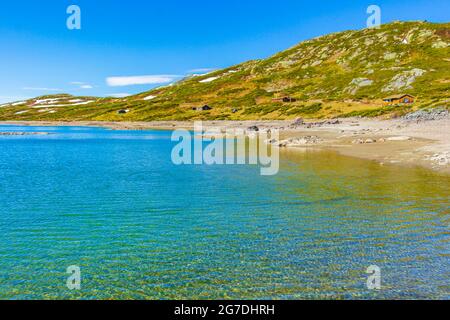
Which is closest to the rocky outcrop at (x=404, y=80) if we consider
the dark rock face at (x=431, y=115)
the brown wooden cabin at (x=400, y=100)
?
the brown wooden cabin at (x=400, y=100)

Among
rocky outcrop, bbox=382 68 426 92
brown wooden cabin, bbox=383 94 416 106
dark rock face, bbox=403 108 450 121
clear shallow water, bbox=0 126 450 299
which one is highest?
rocky outcrop, bbox=382 68 426 92

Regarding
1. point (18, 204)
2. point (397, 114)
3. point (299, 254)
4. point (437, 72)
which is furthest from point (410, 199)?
point (437, 72)

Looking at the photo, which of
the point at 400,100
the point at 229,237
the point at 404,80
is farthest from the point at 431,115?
the point at 404,80

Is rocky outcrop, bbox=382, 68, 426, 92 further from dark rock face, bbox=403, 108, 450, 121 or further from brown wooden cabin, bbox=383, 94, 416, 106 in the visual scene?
dark rock face, bbox=403, 108, 450, 121

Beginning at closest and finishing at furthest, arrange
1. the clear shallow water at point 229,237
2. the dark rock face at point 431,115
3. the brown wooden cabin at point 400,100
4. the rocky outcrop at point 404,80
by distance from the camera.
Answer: the clear shallow water at point 229,237 < the dark rock face at point 431,115 < the brown wooden cabin at point 400,100 < the rocky outcrop at point 404,80

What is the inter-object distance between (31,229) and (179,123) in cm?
14670

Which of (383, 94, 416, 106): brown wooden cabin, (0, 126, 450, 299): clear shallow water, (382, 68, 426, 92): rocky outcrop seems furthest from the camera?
(382, 68, 426, 92): rocky outcrop

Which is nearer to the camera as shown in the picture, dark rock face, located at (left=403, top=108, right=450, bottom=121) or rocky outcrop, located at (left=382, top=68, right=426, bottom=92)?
dark rock face, located at (left=403, top=108, right=450, bottom=121)

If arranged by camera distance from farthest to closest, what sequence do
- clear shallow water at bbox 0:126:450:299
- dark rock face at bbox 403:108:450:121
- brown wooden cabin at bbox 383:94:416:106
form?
1. brown wooden cabin at bbox 383:94:416:106
2. dark rock face at bbox 403:108:450:121
3. clear shallow water at bbox 0:126:450:299

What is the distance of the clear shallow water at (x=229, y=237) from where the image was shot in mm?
12078

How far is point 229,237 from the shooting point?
16.9 m

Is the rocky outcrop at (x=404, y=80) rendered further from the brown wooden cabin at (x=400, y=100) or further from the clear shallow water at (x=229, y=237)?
the clear shallow water at (x=229, y=237)

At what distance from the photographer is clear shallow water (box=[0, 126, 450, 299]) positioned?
39.6 ft

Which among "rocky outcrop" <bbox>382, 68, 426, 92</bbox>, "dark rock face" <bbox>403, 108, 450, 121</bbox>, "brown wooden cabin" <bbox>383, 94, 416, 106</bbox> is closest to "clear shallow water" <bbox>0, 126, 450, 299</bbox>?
"dark rock face" <bbox>403, 108, 450, 121</bbox>
